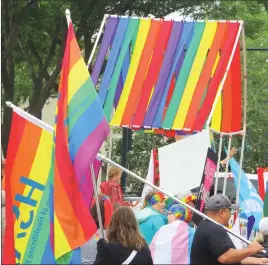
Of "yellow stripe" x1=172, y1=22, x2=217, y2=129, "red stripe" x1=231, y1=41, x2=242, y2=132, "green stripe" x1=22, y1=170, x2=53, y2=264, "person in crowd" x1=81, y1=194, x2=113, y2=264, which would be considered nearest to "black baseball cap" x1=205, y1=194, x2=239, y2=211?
"person in crowd" x1=81, y1=194, x2=113, y2=264

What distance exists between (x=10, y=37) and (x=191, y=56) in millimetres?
12474

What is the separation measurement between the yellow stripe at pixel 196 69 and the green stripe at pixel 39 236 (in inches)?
190

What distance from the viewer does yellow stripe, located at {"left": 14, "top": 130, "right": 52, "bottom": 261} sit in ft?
25.6

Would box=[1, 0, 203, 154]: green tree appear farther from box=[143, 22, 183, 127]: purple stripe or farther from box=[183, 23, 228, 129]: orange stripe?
box=[183, 23, 228, 129]: orange stripe

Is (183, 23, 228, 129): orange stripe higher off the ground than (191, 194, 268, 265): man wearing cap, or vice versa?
(183, 23, 228, 129): orange stripe

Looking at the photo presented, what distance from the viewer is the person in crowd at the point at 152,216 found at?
30.3 feet

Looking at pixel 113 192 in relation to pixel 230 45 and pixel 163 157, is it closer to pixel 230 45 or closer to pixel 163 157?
pixel 163 157

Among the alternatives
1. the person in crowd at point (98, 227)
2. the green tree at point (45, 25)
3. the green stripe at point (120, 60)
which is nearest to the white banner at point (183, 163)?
the person in crowd at point (98, 227)

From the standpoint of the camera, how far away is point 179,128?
40.7ft

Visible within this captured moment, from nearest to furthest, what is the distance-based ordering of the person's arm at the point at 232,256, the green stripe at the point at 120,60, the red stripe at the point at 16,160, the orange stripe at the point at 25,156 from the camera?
the person's arm at the point at 232,256, the red stripe at the point at 16,160, the orange stripe at the point at 25,156, the green stripe at the point at 120,60

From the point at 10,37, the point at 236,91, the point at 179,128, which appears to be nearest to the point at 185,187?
the point at 179,128

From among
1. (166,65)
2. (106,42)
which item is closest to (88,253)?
(166,65)

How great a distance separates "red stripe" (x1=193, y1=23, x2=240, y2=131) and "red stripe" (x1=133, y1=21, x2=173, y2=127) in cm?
81

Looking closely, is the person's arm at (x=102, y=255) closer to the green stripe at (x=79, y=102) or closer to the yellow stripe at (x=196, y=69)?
the green stripe at (x=79, y=102)
